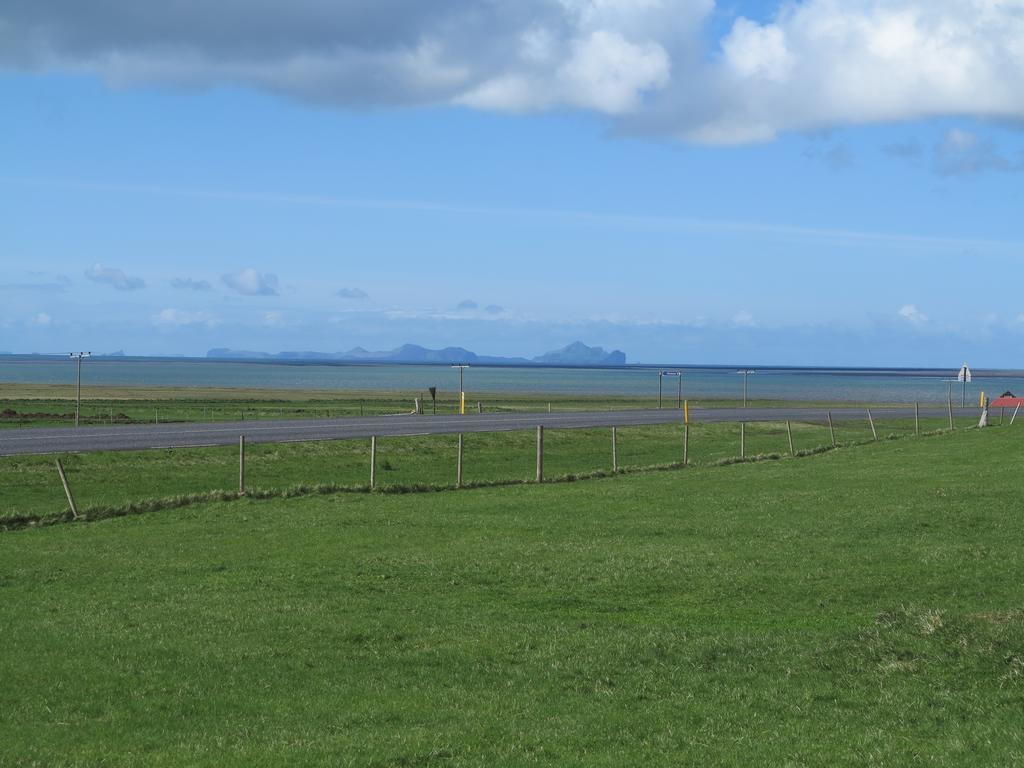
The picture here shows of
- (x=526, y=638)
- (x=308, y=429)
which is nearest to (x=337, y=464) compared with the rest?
(x=308, y=429)

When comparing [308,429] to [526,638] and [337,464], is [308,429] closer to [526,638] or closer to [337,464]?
[337,464]

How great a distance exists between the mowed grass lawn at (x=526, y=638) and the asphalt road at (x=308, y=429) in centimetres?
2187

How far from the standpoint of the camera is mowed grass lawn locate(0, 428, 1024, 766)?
10.2 m

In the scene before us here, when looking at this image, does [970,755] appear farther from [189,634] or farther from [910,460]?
[910,460]

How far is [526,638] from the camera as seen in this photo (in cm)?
1470

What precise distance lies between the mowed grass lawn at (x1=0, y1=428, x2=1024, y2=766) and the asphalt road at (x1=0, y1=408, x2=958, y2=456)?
21.9 m

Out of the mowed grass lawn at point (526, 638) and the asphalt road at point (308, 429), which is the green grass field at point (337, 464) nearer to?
the asphalt road at point (308, 429)

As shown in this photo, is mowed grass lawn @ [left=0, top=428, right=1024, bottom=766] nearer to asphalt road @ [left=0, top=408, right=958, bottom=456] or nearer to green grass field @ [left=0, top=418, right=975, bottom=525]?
green grass field @ [left=0, top=418, right=975, bottom=525]

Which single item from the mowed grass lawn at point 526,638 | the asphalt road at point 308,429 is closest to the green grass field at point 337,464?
the asphalt road at point 308,429

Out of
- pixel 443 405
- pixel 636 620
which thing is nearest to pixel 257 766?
pixel 636 620

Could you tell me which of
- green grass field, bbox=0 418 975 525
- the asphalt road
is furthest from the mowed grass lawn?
the asphalt road

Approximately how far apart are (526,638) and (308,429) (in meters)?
45.4

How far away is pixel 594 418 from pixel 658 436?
40.2ft

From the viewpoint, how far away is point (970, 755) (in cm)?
946
